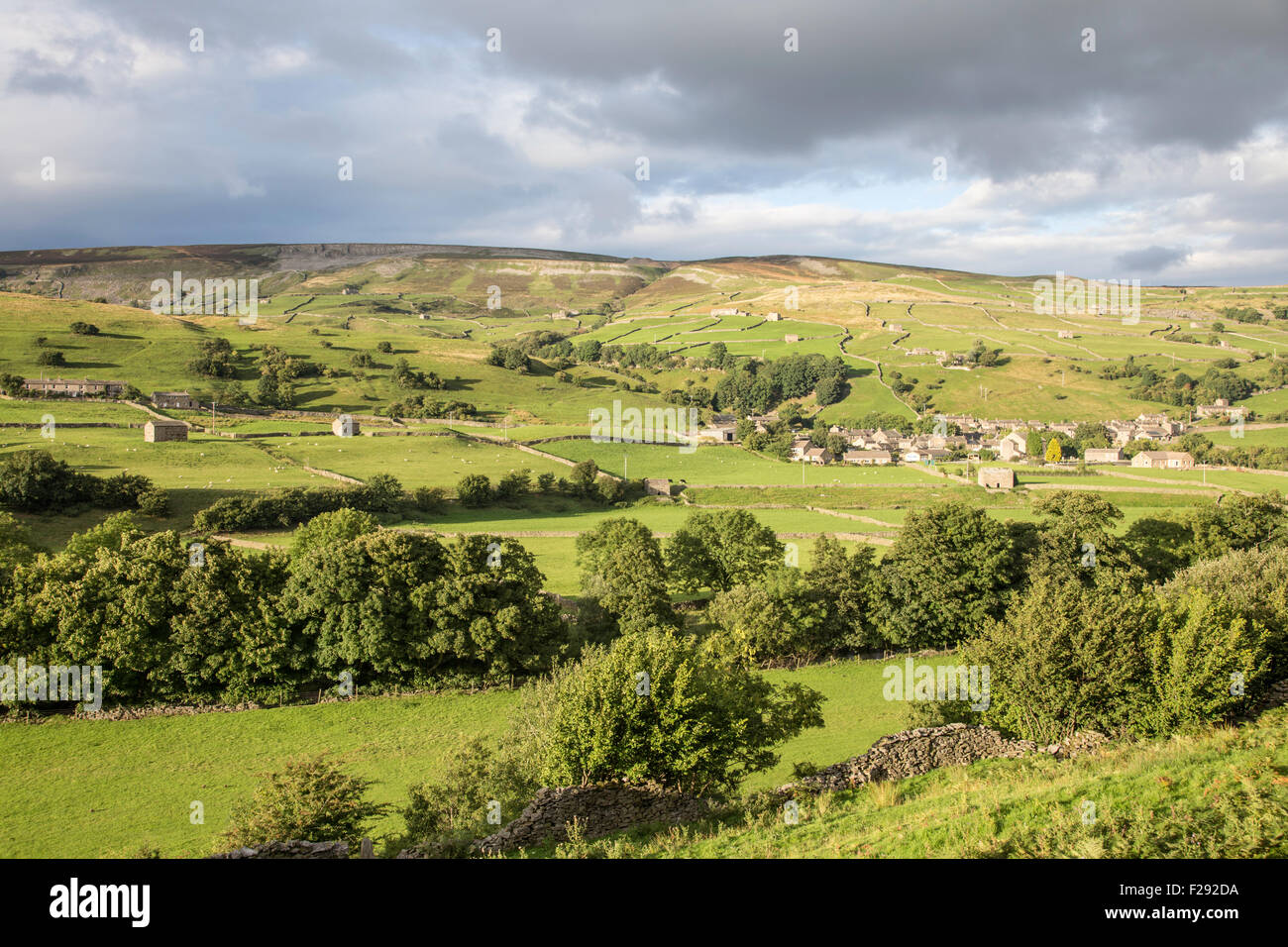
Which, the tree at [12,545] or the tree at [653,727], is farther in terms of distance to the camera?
the tree at [12,545]

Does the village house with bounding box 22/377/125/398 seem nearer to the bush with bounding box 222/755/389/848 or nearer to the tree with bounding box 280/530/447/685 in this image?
the tree with bounding box 280/530/447/685

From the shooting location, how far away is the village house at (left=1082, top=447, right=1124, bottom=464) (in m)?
112

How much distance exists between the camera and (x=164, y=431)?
82.4 meters

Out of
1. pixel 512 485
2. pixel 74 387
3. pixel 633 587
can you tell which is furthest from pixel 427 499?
pixel 74 387

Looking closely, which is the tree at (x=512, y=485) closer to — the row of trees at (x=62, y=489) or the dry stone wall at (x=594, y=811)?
the row of trees at (x=62, y=489)

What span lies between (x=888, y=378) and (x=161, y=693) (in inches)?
6221

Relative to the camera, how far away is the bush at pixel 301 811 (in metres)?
17.6

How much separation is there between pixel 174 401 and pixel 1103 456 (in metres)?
127

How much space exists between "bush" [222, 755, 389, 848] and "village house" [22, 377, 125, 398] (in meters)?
99.2

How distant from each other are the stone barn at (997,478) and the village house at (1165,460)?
27.2 m

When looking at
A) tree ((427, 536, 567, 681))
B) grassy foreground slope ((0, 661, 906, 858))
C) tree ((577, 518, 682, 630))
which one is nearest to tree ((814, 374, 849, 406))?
tree ((577, 518, 682, 630))

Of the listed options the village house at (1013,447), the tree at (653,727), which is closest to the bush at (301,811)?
the tree at (653,727)
